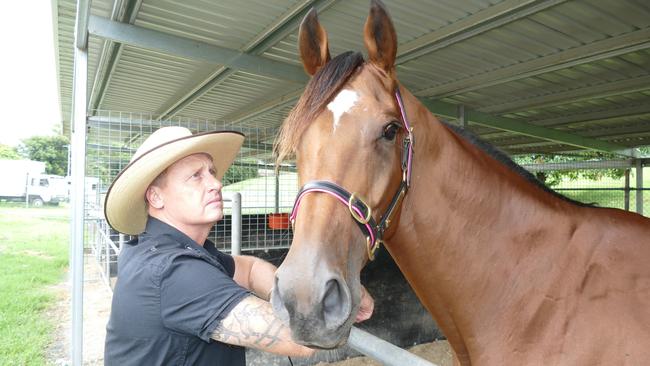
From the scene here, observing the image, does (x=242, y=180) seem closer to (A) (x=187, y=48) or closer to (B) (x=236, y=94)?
(B) (x=236, y=94)

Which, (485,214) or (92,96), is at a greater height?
(92,96)

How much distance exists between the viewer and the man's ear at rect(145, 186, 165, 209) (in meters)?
1.62

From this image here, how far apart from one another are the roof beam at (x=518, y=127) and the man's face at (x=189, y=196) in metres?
4.89

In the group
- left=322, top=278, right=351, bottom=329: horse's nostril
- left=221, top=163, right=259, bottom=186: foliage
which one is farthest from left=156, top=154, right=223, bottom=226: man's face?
left=221, top=163, right=259, bottom=186: foliage

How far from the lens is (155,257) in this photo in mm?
1350

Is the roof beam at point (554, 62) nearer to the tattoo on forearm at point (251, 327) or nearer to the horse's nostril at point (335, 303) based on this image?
the horse's nostril at point (335, 303)

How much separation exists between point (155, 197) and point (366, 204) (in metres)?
0.87

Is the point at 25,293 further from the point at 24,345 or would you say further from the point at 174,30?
the point at 174,30

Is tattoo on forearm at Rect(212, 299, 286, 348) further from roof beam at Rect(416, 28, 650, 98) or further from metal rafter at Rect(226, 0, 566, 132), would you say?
roof beam at Rect(416, 28, 650, 98)

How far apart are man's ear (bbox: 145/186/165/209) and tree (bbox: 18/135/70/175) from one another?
199 feet

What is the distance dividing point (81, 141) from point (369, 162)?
A: 9.41ft

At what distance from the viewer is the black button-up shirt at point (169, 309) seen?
4.02ft

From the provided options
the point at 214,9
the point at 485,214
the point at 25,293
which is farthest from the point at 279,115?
the point at 485,214

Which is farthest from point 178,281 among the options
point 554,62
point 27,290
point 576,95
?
point 27,290
